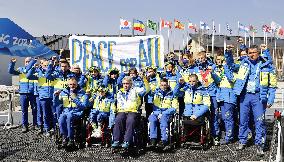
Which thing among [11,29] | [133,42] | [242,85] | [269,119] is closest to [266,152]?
[242,85]

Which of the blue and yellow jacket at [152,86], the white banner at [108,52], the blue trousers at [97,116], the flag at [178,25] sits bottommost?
the blue trousers at [97,116]

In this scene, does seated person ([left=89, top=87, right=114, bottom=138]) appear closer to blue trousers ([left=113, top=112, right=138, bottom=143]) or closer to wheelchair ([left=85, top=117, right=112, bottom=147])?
wheelchair ([left=85, top=117, right=112, bottom=147])

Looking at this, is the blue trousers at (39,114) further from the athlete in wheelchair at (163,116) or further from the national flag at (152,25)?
the national flag at (152,25)

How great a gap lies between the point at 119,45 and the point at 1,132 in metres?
4.36

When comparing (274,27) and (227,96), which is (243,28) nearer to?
(274,27)

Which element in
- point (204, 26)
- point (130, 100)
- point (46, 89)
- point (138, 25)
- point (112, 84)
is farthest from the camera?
point (204, 26)

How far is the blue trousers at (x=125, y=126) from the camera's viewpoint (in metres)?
6.96

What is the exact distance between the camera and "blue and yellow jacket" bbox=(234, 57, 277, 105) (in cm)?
684

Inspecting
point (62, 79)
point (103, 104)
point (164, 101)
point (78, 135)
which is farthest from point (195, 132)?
point (62, 79)

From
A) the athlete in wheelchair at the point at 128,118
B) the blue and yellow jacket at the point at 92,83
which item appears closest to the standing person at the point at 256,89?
the athlete in wheelchair at the point at 128,118

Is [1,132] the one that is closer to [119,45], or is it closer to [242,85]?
[119,45]

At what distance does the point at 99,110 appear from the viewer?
26.0 feet

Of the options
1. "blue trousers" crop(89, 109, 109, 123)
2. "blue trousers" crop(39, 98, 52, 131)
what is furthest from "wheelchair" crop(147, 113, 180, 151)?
"blue trousers" crop(39, 98, 52, 131)

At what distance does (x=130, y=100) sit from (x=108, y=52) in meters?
4.88
